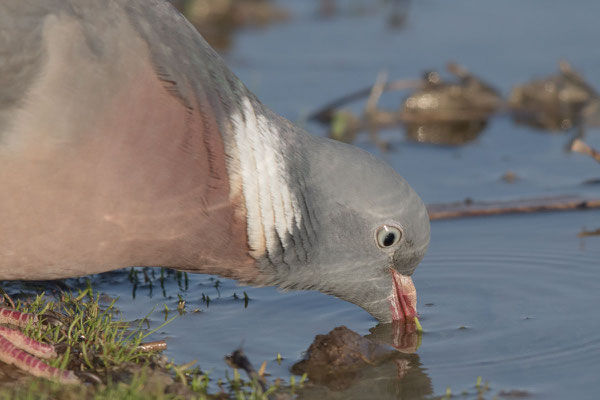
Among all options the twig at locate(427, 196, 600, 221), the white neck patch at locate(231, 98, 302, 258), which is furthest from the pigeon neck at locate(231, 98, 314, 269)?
the twig at locate(427, 196, 600, 221)

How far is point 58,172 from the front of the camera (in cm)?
433

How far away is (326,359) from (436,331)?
2.36ft

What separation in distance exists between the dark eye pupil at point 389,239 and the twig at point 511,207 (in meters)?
1.69

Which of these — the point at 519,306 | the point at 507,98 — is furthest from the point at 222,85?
the point at 507,98

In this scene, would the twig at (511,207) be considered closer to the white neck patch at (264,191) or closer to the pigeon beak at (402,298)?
the pigeon beak at (402,298)

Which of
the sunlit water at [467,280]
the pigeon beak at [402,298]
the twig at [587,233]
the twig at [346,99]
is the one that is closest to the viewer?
the sunlit water at [467,280]

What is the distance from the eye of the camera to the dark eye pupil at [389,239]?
4906 mm

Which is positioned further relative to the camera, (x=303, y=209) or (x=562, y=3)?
(x=562, y=3)

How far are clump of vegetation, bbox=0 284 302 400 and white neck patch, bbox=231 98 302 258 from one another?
0.62 m

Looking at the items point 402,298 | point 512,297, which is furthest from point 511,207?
point 402,298

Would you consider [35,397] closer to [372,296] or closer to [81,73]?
[81,73]

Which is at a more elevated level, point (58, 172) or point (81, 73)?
point (81, 73)

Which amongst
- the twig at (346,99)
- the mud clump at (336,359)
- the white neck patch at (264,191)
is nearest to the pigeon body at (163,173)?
the white neck patch at (264,191)

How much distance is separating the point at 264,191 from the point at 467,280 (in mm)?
1608
